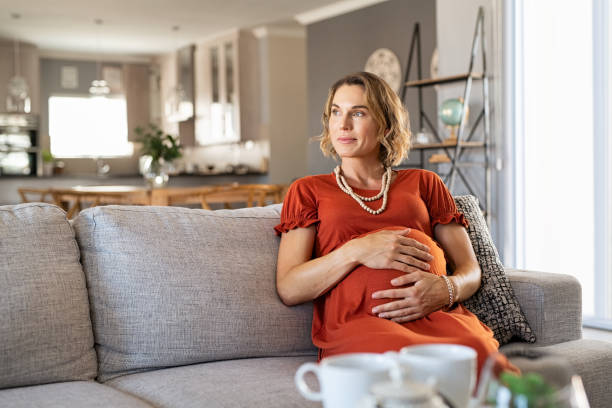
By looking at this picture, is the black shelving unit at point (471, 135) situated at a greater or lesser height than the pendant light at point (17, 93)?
lesser

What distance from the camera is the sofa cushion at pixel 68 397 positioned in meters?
1.49

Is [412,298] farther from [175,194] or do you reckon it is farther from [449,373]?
[175,194]

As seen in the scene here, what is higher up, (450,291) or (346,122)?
(346,122)

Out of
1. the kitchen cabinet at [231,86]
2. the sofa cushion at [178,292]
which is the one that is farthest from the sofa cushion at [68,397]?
the kitchen cabinet at [231,86]

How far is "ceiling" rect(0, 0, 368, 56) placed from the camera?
292 inches

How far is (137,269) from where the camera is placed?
182 centimetres

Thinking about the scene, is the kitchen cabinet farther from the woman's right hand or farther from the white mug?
the white mug

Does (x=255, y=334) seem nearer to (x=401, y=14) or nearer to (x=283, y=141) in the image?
(x=401, y=14)

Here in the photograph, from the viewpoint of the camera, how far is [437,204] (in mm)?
2094

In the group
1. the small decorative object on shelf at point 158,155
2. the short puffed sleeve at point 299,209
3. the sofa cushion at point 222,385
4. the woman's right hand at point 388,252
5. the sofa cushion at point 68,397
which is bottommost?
the sofa cushion at point 222,385

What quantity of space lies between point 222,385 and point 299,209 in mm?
574

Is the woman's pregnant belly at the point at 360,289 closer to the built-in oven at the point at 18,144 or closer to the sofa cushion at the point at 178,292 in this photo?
the sofa cushion at the point at 178,292

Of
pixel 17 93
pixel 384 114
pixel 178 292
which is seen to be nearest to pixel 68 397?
pixel 178 292

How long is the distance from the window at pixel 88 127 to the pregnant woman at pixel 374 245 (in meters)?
9.26
